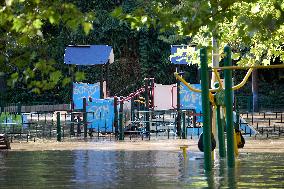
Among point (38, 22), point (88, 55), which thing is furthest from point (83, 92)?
point (38, 22)

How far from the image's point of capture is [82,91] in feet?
98.4

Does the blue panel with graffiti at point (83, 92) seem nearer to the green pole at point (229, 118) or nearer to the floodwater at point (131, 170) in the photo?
the floodwater at point (131, 170)

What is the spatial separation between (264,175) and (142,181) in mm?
1889

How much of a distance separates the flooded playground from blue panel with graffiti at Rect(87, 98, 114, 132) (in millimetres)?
4241

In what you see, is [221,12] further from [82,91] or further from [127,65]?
[127,65]

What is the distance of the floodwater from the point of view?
12453 mm

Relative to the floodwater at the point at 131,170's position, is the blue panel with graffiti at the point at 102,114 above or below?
above

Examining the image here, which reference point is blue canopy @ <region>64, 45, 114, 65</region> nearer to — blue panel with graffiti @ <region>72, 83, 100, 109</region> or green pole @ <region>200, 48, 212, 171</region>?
blue panel with graffiti @ <region>72, 83, 100, 109</region>

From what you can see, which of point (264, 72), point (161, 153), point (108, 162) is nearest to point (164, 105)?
point (161, 153)

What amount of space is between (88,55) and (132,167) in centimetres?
1633

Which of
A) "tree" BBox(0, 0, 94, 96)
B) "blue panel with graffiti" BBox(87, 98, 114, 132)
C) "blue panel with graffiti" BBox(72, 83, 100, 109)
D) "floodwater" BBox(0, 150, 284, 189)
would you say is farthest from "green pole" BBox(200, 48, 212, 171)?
"blue panel with graffiti" BBox(72, 83, 100, 109)

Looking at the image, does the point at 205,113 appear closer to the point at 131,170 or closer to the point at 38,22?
the point at 131,170

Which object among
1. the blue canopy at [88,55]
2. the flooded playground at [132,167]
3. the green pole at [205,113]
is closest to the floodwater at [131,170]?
the flooded playground at [132,167]

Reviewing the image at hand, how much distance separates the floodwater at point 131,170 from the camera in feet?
40.9
